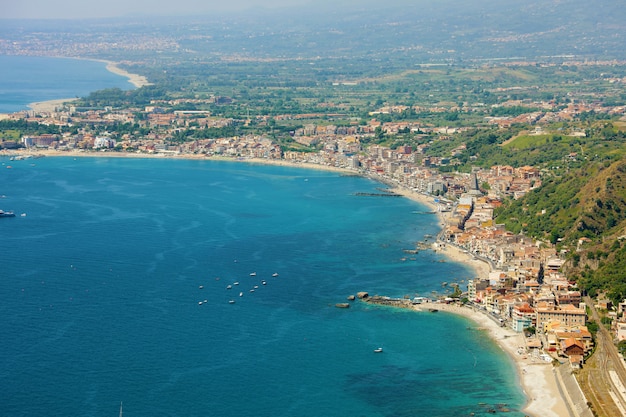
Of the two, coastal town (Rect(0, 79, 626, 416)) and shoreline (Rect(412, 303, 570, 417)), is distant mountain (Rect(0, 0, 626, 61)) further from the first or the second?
shoreline (Rect(412, 303, 570, 417))

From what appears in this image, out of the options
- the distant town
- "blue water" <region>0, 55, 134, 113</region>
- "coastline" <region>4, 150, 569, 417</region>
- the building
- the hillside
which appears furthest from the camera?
"blue water" <region>0, 55, 134, 113</region>

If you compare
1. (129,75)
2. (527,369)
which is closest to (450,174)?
(527,369)

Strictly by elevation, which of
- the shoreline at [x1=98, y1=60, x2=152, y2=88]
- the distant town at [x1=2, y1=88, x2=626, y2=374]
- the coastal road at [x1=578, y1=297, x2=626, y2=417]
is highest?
the coastal road at [x1=578, y1=297, x2=626, y2=417]

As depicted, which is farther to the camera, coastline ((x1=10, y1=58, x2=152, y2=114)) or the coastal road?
coastline ((x1=10, y1=58, x2=152, y2=114))

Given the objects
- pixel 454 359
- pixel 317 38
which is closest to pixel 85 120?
pixel 454 359

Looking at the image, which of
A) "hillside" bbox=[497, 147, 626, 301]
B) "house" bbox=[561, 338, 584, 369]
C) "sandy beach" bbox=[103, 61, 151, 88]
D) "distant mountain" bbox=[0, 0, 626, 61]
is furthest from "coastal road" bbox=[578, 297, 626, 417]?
"distant mountain" bbox=[0, 0, 626, 61]

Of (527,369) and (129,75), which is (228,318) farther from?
(129,75)

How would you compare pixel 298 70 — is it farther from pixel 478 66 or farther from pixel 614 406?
pixel 614 406
